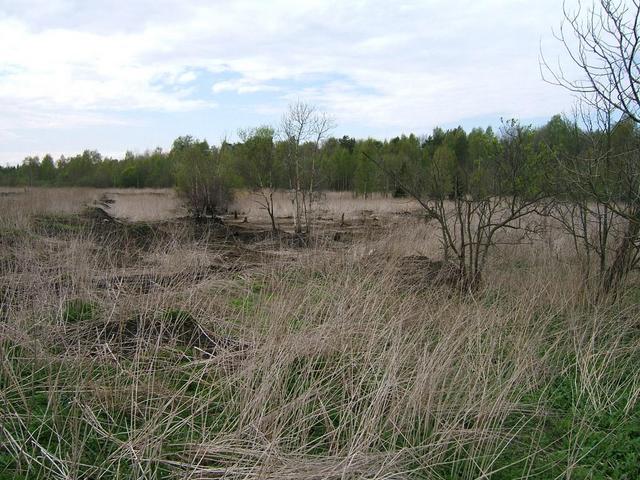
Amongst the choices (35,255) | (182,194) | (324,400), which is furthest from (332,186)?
(324,400)

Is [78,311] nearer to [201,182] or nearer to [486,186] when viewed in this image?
[486,186]

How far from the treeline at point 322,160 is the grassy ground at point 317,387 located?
6.14ft

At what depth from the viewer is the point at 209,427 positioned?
10.7 ft

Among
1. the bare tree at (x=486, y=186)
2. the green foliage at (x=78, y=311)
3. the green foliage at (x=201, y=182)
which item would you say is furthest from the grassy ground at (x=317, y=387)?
the green foliage at (x=201, y=182)

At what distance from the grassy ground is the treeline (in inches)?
73.6

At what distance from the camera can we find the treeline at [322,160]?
673 centimetres

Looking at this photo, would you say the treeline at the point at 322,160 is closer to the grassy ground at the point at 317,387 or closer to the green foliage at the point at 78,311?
the grassy ground at the point at 317,387

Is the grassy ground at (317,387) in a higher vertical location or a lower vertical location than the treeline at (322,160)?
lower

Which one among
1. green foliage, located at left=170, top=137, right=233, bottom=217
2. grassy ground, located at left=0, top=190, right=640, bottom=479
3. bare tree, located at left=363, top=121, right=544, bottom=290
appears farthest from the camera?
green foliage, located at left=170, top=137, right=233, bottom=217

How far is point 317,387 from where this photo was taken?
370cm

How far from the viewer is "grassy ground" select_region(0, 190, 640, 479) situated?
2896 millimetres

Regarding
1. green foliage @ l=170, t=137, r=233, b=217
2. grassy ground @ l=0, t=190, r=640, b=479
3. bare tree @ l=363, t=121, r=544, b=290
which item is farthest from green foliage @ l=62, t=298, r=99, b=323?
green foliage @ l=170, t=137, r=233, b=217

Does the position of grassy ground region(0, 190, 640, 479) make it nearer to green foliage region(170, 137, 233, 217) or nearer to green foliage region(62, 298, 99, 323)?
green foliage region(62, 298, 99, 323)

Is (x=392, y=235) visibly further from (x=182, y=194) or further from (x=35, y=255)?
(x=182, y=194)
